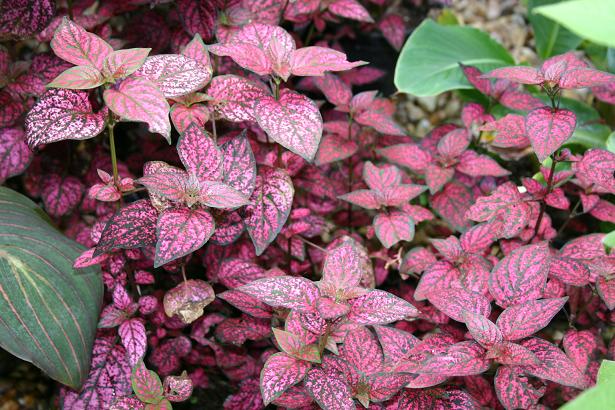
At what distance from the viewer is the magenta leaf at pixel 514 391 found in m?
0.99

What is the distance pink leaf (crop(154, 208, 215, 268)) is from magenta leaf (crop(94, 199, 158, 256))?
6cm

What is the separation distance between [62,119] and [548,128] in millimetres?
905

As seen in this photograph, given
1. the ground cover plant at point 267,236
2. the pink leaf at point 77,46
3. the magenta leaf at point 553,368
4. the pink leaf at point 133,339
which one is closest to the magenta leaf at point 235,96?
the ground cover plant at point 267,236

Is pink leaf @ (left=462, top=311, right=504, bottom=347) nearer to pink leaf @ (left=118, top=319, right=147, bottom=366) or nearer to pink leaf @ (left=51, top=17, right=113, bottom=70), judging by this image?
pink leaf @ (left=118, top=319, right=147, bottom=366)

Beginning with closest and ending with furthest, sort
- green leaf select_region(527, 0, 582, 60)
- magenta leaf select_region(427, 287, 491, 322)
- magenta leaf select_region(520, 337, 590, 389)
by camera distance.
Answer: magenta leaf select_region(520, 337, 590, 389) → magenta leaf select_region(427, 287, 491, 322) → green leaf select_region(527, 0, 582, 60)

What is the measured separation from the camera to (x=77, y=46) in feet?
3.69

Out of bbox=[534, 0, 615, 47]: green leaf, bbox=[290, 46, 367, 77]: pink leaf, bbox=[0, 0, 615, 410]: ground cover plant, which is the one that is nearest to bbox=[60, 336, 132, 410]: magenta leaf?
bbox=[0, 0, 615, 410]: ground cover plant

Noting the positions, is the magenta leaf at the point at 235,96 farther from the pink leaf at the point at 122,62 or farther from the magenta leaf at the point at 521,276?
the magenta leaf at the point at 521,276

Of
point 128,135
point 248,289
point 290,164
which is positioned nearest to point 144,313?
point 248,289

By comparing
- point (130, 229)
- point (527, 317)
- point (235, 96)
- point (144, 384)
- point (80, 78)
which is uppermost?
point (80, 78)

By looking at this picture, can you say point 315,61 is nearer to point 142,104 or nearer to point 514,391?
point 142,104

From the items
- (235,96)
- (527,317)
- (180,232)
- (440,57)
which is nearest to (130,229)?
(180,232)

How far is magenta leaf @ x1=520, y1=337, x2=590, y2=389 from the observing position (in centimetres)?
97

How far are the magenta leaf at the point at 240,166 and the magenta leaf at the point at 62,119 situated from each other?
0.23 m
